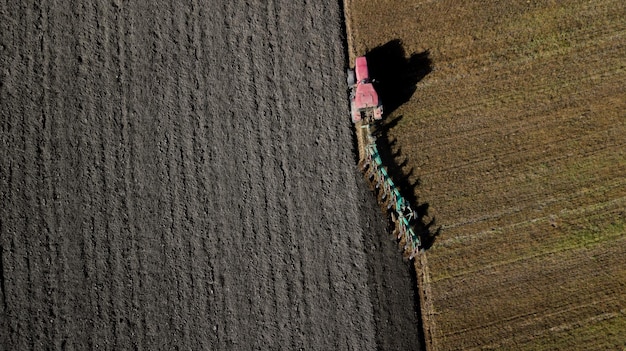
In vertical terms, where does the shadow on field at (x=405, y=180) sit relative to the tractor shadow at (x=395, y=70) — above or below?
below

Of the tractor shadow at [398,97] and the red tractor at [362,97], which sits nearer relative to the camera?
the red tractor at [362,97]

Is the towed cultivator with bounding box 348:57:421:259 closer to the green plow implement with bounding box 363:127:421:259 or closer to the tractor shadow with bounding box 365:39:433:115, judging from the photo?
the green plow implement with bounding box 363:127:421:259

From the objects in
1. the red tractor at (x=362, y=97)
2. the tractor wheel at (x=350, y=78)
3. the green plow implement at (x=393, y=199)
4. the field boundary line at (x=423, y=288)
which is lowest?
the field boundary line at (x=423, y=288)

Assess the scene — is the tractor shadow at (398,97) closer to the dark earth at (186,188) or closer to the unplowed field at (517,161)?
the unplowed field at (517,161)

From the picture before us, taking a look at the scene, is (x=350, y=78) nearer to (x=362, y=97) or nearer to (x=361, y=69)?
(x=361, y=69)

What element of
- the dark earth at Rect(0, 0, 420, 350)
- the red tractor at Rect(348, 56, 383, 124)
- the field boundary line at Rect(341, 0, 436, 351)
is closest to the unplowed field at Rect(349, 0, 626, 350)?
the field boundary line at Rect(341, 0, 436, 351)

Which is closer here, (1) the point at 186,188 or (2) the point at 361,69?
(2) the point at 361,69

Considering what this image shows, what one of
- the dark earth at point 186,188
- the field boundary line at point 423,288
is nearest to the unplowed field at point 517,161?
the field boundary line at point 423,288

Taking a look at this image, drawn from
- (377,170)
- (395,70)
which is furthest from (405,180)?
(395,70)
